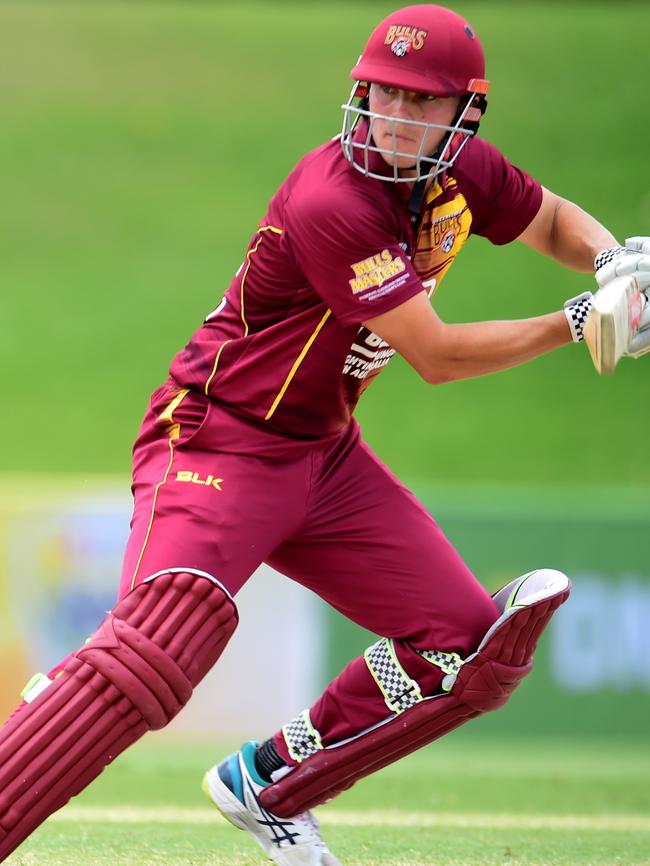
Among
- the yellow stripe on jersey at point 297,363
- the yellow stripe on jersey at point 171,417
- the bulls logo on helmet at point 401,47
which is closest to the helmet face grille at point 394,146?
the bulls logo on helmet at point 401,47

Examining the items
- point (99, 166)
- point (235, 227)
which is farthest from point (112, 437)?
point (99, 166)

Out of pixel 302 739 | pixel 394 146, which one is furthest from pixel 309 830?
pixel 394 146

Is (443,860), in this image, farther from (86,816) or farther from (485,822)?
(86,816)

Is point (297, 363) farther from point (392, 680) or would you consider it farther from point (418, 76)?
point (392, 680)

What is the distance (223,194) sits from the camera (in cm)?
1572

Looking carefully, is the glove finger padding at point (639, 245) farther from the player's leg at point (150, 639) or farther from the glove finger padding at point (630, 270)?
the player's leg at point (150, 639)

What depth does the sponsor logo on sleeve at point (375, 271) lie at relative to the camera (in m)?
3.18

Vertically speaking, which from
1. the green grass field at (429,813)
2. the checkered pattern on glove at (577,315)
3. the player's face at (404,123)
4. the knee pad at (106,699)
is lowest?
the green grass field at (429,813)

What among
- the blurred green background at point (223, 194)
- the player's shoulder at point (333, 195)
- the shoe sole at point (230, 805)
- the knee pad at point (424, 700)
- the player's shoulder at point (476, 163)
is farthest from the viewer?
the blurred green background at point (223, 194)

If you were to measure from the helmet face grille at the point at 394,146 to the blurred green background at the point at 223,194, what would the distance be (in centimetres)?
836

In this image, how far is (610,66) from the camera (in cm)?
1766

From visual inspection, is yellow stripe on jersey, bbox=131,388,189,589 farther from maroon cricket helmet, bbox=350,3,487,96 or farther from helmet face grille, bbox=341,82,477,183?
maroon cricket helmet, bbox=350,3,487,96

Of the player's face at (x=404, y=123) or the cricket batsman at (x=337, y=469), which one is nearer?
the cricket batsman at (x=337, y=469)

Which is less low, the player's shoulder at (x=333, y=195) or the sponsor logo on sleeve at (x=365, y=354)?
the player's shoulder at (x=333, y=195)
